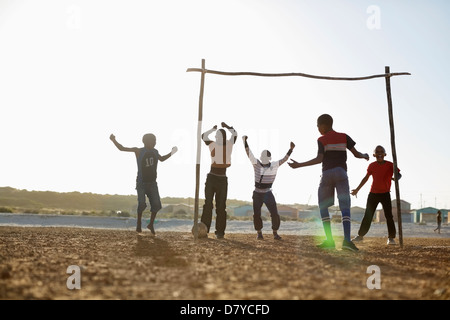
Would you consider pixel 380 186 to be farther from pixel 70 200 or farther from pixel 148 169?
pixel 70 200

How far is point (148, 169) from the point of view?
10.6 meters

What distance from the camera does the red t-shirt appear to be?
1033cm

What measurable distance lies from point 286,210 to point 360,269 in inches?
3901

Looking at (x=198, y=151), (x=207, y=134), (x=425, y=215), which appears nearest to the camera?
(x=198, y=151)

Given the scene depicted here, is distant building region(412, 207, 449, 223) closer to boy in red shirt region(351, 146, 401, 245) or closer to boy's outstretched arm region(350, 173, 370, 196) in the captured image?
boy in red shirt region(351, 146, 401, 245)

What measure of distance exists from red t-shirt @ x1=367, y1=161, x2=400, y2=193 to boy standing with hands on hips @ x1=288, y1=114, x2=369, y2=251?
2.75 m

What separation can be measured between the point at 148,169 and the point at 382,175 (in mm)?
5197

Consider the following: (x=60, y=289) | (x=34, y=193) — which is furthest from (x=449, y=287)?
(x=34, y=193)

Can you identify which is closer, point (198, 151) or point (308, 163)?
point (308, 163)

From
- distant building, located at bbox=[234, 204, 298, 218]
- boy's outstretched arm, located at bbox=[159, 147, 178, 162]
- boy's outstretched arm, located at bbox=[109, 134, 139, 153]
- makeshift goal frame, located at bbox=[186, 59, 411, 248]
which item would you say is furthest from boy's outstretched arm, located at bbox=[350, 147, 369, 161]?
distant building, located at bbox=[234, 204, 298, 218]

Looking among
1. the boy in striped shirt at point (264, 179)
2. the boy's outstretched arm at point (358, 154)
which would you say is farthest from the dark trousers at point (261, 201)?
the boy's outstretched arm at point (358, 154)

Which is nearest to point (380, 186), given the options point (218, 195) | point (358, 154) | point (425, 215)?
point (358, 154)
